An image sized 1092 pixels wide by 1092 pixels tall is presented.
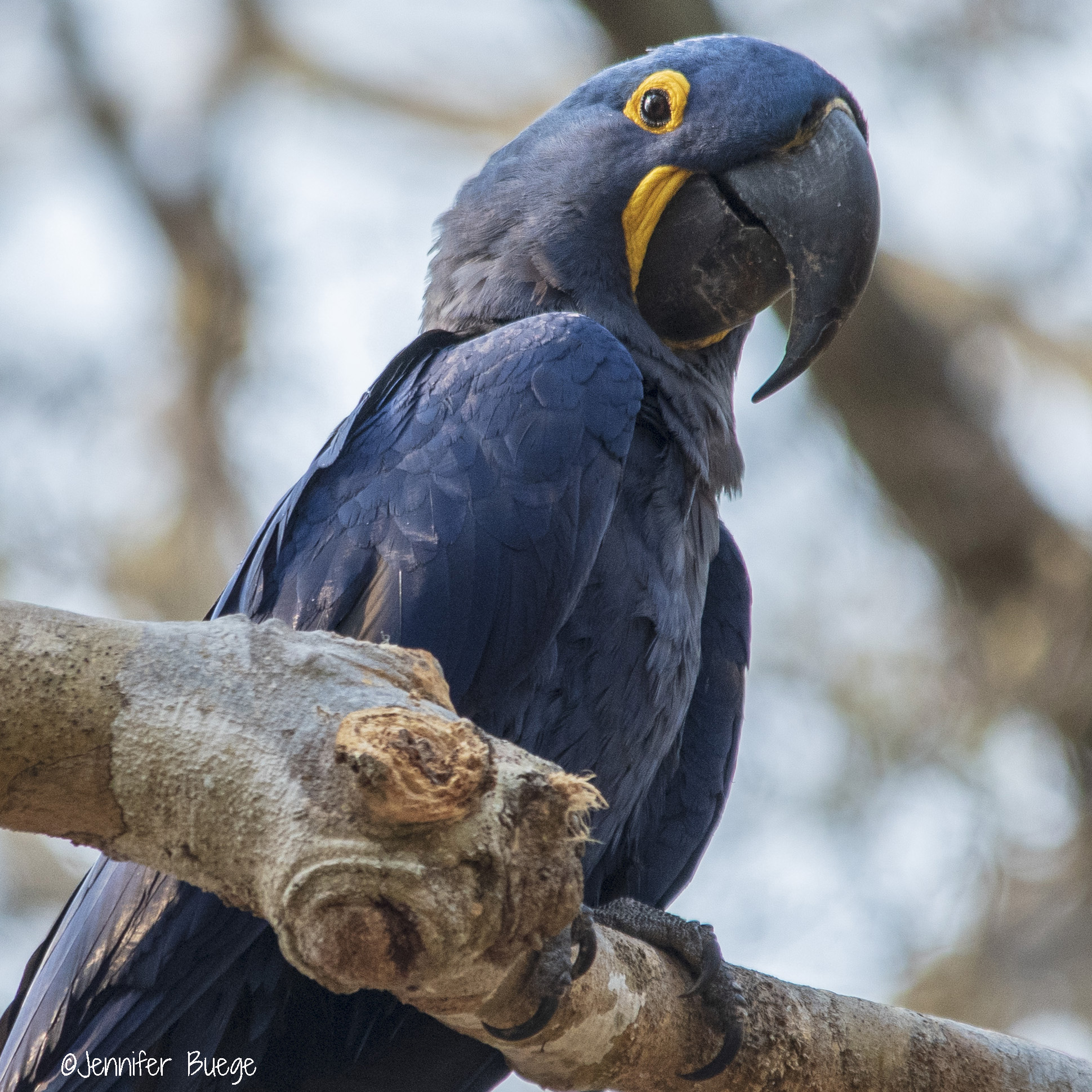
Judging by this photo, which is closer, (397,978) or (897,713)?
(397,978)

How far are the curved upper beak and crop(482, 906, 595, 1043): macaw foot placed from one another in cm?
178

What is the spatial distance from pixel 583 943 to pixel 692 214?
7.29 feet

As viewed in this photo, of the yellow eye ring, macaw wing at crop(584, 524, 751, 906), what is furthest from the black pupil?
macaw wing at crop(584, 524, 751, 906)

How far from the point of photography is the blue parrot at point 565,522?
2791mm

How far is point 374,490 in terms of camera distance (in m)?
3.18

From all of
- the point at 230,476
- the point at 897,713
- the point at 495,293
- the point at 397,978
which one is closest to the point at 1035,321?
the point at 897,713

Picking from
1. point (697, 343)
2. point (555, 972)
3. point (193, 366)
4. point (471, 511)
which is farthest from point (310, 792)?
point (193, 366)

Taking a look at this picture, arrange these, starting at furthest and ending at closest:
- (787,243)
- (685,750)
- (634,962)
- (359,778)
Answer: (685,750)
(787,243)
(634,962)
(359,778)

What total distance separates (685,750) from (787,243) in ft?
5.07

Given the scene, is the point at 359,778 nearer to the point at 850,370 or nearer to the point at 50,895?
the point at 850,370

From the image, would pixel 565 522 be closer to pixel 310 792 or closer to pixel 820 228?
pixel 820 228

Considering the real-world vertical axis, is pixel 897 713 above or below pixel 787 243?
below

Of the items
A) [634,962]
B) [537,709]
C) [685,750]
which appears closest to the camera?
[634,962]

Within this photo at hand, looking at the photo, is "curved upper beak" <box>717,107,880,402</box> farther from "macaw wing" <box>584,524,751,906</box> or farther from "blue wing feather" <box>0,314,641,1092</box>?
"macaw wing" <box>584,524,751,906</box>
